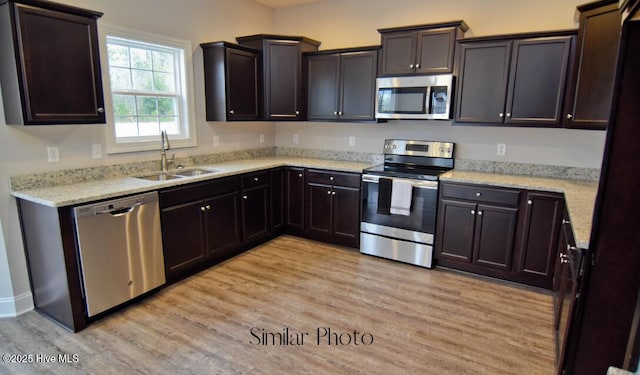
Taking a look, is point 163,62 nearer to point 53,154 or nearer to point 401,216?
point 53,154

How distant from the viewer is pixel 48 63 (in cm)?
254

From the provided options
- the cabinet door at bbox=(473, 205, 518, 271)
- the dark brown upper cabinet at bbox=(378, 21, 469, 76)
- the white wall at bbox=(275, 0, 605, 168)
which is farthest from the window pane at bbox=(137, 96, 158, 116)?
the cabinet door at bbox=(473, 205, 518, 271)

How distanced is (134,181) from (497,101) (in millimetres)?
3325

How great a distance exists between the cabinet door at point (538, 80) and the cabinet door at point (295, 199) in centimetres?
231

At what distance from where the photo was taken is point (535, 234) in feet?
10.6

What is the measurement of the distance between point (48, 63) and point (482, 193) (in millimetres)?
3573

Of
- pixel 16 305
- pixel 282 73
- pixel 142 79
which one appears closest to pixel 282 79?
pixel 282 73

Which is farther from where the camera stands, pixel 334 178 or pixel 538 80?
pixel 334 178

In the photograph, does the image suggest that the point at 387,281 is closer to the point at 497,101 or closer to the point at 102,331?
the point at 497,101

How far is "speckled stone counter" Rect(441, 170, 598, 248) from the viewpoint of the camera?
2.22 metres

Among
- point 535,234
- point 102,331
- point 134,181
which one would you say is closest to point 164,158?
point 134,181

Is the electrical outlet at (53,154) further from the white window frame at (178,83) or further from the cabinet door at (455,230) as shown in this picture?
the cabinet door at (455,230)

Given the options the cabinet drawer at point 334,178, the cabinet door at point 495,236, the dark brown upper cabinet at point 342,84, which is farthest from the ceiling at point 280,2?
the cabinet door at point 495,236

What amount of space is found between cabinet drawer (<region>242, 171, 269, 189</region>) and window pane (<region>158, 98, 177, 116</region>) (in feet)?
3.33
